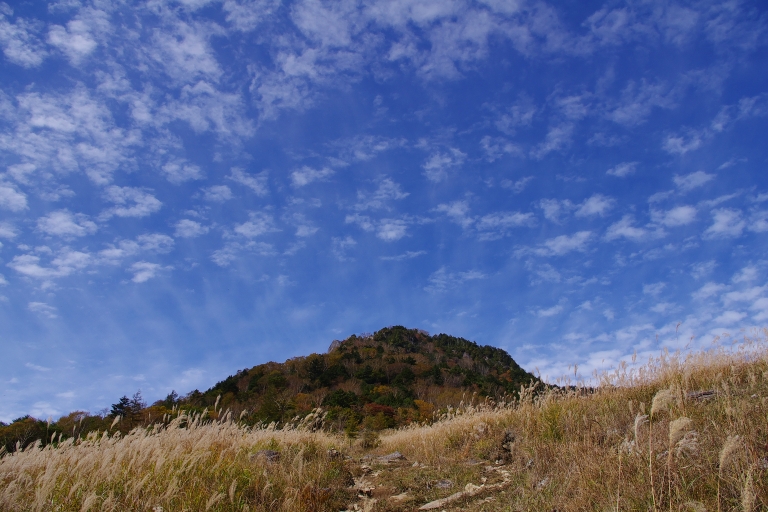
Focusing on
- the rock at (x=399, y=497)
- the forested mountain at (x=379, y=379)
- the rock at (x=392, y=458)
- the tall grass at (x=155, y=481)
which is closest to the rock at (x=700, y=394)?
the rock at (x=399, y=497)

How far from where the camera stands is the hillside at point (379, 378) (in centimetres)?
4244

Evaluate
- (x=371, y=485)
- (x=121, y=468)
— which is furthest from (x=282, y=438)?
(x=121, y=468)

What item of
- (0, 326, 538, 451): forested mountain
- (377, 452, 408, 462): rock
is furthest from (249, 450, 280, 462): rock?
(0, 326, 538, 451): forested mountain

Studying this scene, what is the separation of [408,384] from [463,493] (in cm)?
5382

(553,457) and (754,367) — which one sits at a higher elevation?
(754,367)

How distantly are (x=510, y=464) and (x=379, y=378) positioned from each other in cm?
5634

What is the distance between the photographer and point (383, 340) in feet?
284

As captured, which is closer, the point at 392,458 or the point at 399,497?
the point at 399,497

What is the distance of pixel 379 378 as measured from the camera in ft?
200

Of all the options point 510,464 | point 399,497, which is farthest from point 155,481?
point 510,464

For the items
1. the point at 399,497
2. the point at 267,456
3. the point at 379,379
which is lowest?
the point at 399,497

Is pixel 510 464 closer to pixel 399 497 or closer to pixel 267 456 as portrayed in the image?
pixel 399 497

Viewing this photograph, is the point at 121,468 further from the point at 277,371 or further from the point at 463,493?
the point at 277,371

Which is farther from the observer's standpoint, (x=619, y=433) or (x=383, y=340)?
(x=383, y=340)
